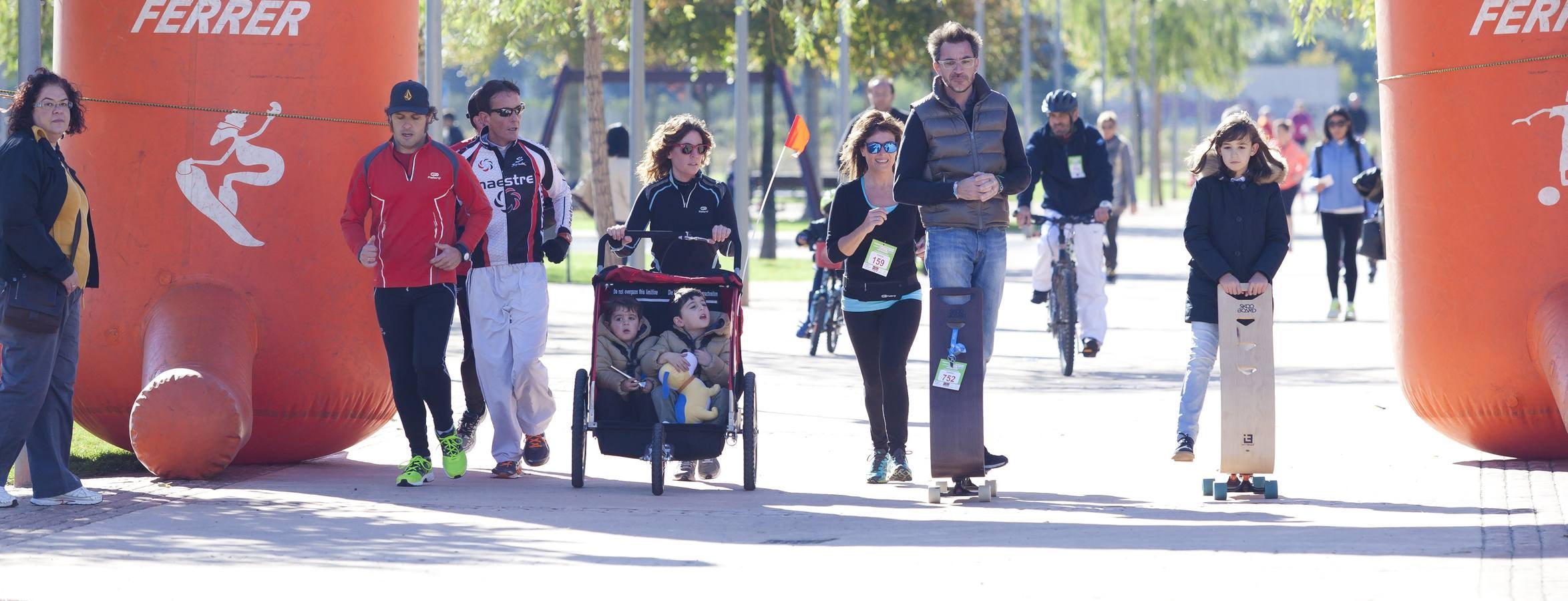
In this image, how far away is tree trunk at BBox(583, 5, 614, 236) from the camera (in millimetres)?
20906

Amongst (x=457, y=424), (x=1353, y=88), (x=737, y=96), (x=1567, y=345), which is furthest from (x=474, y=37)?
(x=1353, y=88)

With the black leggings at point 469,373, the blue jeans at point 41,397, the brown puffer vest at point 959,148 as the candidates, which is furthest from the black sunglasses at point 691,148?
the blue jeans at point 41,397

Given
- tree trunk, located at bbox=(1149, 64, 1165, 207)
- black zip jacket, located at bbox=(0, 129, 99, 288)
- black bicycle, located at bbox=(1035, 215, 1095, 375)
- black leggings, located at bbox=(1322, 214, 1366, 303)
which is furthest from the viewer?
tree trunk, located at bbox=(1149, 64, 1165, 207)

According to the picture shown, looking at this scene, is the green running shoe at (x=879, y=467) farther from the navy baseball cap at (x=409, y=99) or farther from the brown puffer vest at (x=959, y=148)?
the navy baseball cap at (x=409, y=99)

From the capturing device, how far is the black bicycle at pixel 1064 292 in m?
13.3

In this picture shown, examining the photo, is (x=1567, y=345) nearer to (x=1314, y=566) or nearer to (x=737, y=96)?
(x=1314, y=566)

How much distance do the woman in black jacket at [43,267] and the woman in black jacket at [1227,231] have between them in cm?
440

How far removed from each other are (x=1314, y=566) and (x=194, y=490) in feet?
14.9

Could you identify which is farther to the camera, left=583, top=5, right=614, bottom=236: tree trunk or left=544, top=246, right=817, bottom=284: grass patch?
left=544, top=246, right=817, bottom=284: grass patch

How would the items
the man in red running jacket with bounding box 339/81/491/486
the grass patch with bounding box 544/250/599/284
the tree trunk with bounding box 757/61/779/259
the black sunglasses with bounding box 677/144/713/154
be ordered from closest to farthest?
the man in red running jacket with bounding box 339/81/491/486, the black sunglasses with bounding box 677/144/713/154, the grass patch with bounding box 544/250/599/284, the tree trunk with bounding box 757/61/779/259

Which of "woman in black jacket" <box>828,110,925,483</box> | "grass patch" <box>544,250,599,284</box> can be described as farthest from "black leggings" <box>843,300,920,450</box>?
"grass patch" <box>544,250,599,284</box>

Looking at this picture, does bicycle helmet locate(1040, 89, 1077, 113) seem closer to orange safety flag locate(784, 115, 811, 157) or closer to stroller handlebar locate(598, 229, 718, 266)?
orange safety flag locate(784, 115, 811, 157)

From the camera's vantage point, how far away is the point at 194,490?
332 inches

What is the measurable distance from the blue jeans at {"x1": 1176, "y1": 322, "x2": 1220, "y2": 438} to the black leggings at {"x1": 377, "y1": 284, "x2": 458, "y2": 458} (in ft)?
10.1
